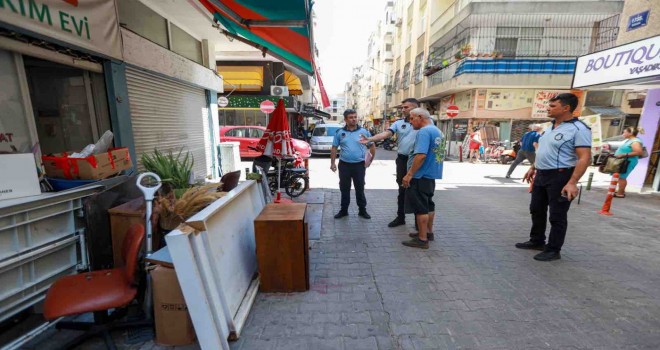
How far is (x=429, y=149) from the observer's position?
3711 millimetres

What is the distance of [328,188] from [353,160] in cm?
311

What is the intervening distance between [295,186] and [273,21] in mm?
3679

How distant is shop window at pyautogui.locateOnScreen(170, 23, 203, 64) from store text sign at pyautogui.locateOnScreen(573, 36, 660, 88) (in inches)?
374

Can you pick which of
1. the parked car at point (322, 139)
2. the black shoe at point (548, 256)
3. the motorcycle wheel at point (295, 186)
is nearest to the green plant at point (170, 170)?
the motorcycle wheel at point (295, 186)

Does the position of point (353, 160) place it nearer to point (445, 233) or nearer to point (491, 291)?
point (445, 233)

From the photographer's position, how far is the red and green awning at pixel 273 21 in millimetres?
3592

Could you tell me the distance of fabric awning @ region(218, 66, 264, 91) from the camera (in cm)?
1692

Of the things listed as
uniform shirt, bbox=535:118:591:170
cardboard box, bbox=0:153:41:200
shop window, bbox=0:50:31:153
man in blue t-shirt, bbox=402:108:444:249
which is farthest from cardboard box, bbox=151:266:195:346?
uniform shirt, bbox=535:118:591:170

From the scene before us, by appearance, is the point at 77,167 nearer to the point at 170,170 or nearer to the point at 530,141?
the point at 170,170

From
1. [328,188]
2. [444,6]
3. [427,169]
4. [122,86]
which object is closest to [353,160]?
[427,169]

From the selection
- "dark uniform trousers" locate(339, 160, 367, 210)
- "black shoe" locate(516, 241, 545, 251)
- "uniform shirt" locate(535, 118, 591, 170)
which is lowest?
"black shoe" locate(516, 241, 545, 251)

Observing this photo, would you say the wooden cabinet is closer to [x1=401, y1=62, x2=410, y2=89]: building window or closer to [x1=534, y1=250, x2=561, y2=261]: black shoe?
[x1=534, y1=250, x2=561, y2=261]: black shoe

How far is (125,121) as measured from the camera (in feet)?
13.8

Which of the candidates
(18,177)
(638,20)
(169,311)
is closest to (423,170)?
(169,311)
